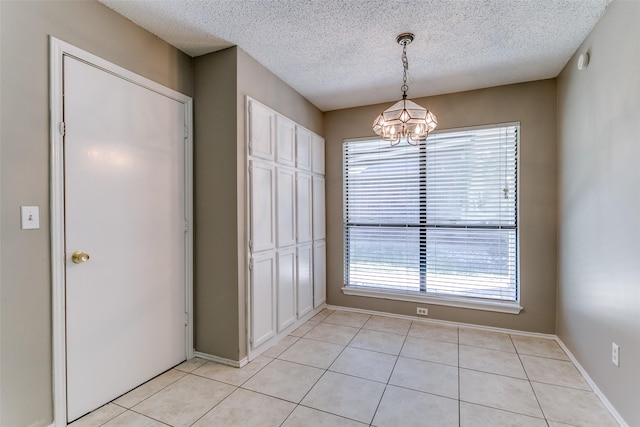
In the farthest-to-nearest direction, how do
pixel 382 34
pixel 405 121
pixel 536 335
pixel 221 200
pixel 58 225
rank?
pixel 536 335 → pixel 221 200 → pixel 382 34 → pixel 405 121 → pixel 58 225

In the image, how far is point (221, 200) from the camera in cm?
251

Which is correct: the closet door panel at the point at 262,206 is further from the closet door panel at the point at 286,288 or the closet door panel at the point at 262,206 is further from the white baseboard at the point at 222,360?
the white baseboard at the point at 222,360

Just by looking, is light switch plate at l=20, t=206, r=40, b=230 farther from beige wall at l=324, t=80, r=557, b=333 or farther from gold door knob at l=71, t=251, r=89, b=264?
beige wall at l=324, t=80, r=557, b=333

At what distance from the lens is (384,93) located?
3418mm

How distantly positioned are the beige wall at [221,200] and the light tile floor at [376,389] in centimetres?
33

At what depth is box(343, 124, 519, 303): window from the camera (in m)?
3.20

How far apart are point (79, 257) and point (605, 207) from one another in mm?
3465

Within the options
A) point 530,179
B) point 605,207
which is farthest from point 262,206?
point 530,179

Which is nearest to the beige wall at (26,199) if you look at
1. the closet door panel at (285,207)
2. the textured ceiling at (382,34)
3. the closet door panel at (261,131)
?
the textured ceiling at (382,34)

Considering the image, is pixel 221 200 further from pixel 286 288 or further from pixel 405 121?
pixel 405 121

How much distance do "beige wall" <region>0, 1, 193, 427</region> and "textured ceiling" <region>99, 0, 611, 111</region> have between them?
1.78ft

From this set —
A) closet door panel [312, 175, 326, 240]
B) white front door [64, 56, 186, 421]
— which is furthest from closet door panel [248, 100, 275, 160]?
closet door panel [312, 175, 326, 240]

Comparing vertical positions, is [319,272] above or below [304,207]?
below

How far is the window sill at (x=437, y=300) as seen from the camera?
3.16 meters
